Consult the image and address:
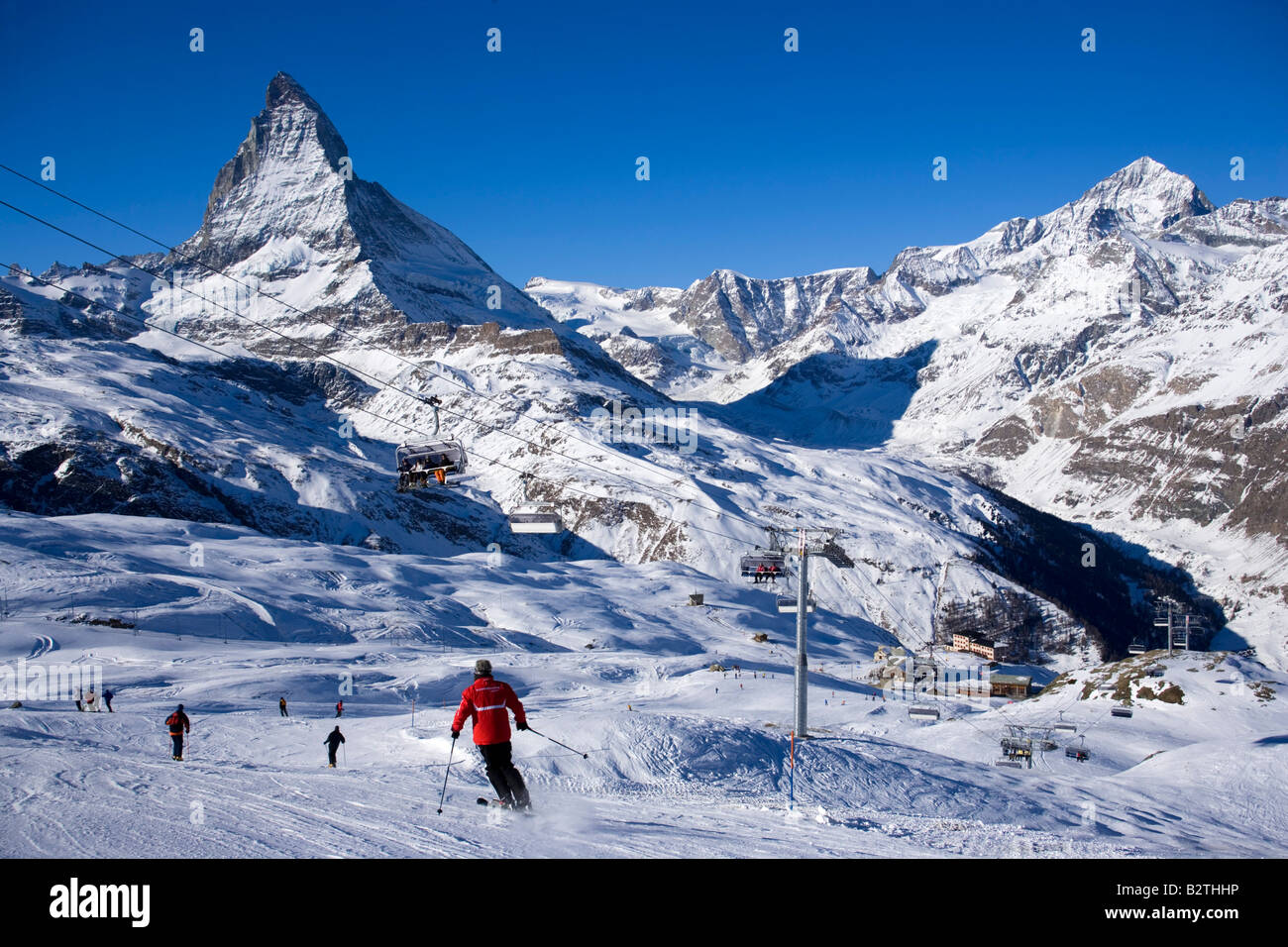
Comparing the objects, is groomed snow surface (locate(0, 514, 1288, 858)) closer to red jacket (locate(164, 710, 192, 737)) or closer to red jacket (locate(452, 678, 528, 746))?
red jacket (locate(164, 710, 192, 737))

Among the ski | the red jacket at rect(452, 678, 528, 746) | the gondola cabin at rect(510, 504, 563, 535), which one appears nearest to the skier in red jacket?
the red jacket at rect(452, 678, 528, 746)

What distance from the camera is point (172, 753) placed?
23109 millimetres

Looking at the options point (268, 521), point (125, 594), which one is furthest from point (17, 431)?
point (125, 594)

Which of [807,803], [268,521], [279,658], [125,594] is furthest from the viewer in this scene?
[268,521]

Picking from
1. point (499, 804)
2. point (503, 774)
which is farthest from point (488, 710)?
point (499, 804)

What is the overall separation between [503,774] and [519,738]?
1083 cm

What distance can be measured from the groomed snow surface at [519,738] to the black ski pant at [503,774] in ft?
1.27

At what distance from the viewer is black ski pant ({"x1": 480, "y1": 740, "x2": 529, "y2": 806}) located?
1302 cm

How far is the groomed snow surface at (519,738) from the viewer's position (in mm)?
12945

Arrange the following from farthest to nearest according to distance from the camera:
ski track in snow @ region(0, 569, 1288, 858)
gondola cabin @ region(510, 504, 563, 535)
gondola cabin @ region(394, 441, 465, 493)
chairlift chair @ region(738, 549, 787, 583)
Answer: gondola cabin @ region(510, 504, 563, 535) < gondola cabin @ region(394, 441, 465, 493) < chairlift chair @ region(738, 549, 787, 583) < ski track in snow @ region(0, 569, 1288, 858)

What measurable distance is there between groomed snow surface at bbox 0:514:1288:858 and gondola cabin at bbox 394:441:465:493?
397 inches
